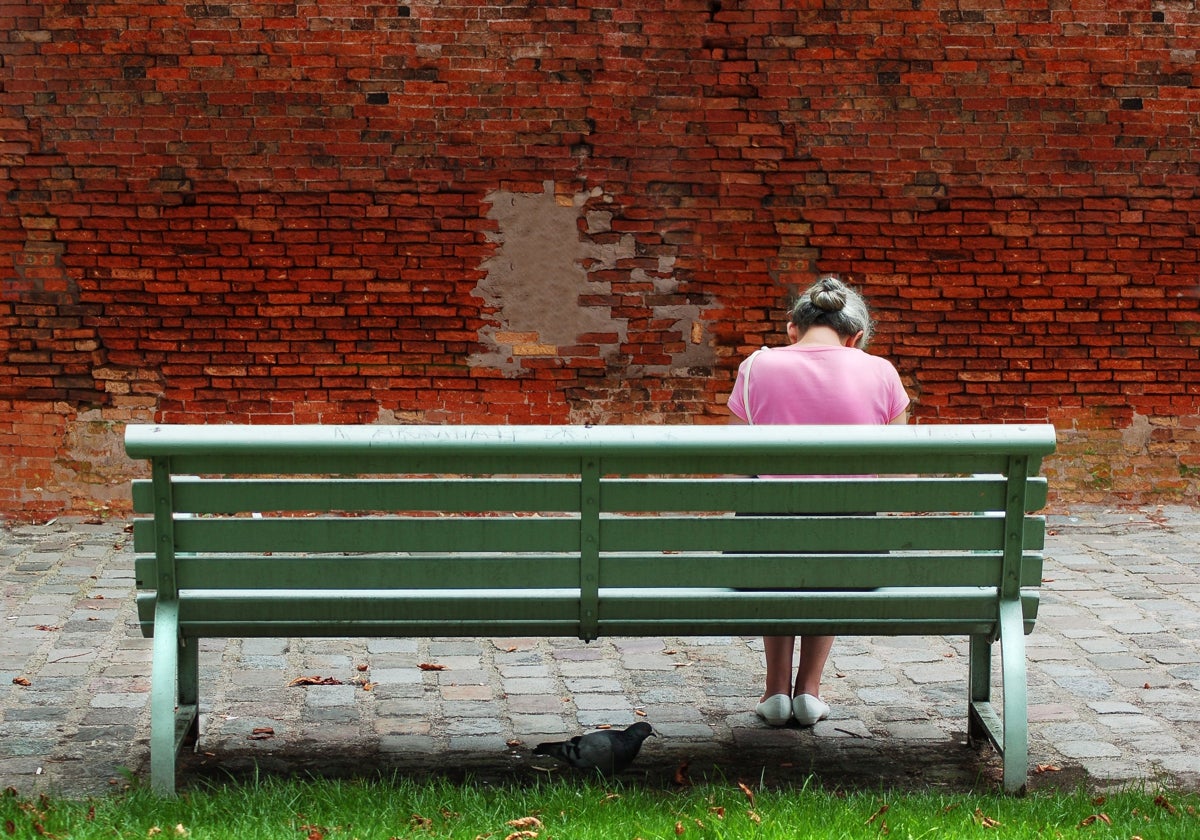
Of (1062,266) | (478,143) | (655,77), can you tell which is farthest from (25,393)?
(1062,266)

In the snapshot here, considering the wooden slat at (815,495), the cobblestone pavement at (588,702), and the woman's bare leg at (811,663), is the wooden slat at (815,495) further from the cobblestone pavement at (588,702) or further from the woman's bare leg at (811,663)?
the woman's bare leg at (811,663)

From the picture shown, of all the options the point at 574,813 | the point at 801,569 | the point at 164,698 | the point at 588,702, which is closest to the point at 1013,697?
the point at 801,569

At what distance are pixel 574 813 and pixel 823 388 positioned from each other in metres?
1.49

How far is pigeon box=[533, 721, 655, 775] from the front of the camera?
3.80 meters

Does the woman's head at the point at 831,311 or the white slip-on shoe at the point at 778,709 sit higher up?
the woman's head at the point at 831,311

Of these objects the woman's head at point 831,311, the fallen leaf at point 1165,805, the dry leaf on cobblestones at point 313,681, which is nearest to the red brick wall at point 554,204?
the dry leaf on cobblestones at point 313,681

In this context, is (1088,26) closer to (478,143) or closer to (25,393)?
(478,143)

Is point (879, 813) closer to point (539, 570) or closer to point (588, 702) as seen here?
point (539, 570)

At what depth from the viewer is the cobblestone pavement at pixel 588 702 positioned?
4.03m

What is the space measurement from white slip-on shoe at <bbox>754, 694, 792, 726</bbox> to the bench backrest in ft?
2.67

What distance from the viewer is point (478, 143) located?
8.15m

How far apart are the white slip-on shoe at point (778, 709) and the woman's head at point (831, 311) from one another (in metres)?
1.16

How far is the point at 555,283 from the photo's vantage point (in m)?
8.28

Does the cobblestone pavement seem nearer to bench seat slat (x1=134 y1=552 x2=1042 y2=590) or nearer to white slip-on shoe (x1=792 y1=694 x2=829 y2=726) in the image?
white slip-on shoe (x1=792 y1=694 x2=829 y2=726)
